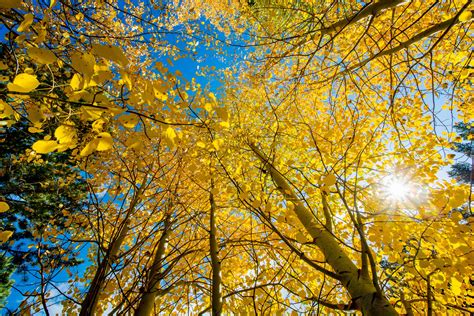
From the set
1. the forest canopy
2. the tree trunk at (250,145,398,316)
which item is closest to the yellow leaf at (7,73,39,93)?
the forest canopy

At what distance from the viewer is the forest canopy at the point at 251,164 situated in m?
1.23

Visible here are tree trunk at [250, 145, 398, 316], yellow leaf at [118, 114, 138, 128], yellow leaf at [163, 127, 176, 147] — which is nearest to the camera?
yellow leaf at [118, 114, 138, 128]

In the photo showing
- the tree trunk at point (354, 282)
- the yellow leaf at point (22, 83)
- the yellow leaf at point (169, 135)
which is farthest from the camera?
the tree trunk at point (354, 282)

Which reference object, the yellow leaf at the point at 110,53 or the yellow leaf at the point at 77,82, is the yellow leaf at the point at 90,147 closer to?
the yellow leaf at the point at 77,82

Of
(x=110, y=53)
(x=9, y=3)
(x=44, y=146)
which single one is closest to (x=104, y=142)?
(x=44, y=146)

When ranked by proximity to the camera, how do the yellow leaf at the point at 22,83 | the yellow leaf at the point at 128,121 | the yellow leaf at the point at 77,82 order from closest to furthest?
the yellow leaf at the point at 22,83
the yellow leaf at the point at 77,82
the yellow leaf at the point at 128,121

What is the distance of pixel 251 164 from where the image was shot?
2.62 metres

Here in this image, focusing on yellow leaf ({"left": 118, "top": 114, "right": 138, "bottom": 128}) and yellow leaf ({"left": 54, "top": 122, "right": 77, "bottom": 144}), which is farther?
yellow leaf ({"left": 118, "top": 114, "right": 138, "bottom": 128})

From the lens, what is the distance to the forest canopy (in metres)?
1.23

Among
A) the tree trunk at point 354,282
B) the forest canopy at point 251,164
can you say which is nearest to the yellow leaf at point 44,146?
the forest canopy at point 251,164

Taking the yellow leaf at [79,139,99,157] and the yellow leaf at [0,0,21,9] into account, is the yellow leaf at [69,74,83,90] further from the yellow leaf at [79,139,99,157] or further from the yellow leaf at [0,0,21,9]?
A: the yellow leaf at [0,0,21,9]

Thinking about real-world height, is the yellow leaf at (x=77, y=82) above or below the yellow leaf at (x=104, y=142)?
above

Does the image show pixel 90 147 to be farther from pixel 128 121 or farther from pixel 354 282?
pixel 354 282

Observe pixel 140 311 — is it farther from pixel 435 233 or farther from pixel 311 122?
pixel 311 122
